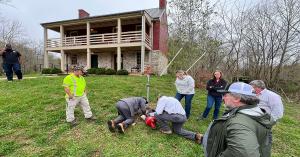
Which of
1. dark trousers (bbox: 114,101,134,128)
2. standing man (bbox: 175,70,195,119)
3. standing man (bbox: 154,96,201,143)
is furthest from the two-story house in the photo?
standing man (bbox: 154,96,201,143)

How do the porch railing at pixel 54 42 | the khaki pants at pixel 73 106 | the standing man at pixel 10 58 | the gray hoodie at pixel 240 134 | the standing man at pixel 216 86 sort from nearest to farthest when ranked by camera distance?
the gray hoodie at pixel 240 134, the khaki pants at pixel 73 106, the standing man at pixel 216 86, the standing man at pixel 10 58, the porch railing at pixel 54 42

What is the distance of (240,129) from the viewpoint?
5.69ft

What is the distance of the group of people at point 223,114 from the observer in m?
1.76

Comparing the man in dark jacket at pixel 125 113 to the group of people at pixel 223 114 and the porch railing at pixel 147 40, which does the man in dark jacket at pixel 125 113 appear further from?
the porch railing at pixel 147 40

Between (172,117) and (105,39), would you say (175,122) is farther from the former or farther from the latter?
(105,39)

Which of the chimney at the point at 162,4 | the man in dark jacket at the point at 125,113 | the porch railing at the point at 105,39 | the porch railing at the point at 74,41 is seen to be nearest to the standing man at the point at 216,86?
the man in dark jacket at the point at 125,113

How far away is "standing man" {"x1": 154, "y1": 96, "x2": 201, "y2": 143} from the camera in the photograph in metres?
4.80

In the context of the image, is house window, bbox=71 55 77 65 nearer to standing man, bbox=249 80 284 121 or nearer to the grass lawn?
the grass lawn

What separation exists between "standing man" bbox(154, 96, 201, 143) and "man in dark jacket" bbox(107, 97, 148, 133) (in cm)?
68

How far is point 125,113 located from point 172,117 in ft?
3.96

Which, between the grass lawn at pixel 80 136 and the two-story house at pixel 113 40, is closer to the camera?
the grass lawn at pixel 80 136

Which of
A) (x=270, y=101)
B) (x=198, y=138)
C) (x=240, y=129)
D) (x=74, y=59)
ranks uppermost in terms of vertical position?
(x=74, y=59)

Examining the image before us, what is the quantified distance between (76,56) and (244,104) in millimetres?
22158

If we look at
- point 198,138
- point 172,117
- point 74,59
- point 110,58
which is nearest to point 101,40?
point 110,58
